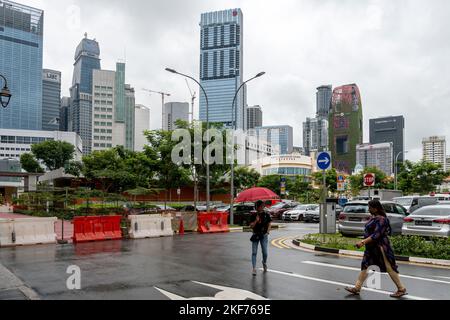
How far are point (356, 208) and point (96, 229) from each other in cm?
1077

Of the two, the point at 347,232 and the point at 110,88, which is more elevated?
the point at 110,88

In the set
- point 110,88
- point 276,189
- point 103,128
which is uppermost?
point 110,88

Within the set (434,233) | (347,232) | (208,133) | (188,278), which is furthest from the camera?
(208,133)

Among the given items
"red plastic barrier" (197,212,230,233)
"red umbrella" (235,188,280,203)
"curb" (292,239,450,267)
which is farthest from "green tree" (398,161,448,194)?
"curb" (292,239,450,267)

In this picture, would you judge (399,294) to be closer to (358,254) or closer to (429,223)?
(358,254)

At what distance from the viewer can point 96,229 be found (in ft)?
56.4

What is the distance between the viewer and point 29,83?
198750 millimetres

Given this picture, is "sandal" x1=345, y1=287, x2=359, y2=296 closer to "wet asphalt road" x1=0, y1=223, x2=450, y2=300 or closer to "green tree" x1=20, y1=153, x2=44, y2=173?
"wet asphalt road" x1=0, y1=223, x2=450, y2=300

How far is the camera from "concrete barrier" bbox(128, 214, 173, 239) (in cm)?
1823

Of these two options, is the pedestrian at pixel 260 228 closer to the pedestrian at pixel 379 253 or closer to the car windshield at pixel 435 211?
the pedestrian at pixel 379 253
